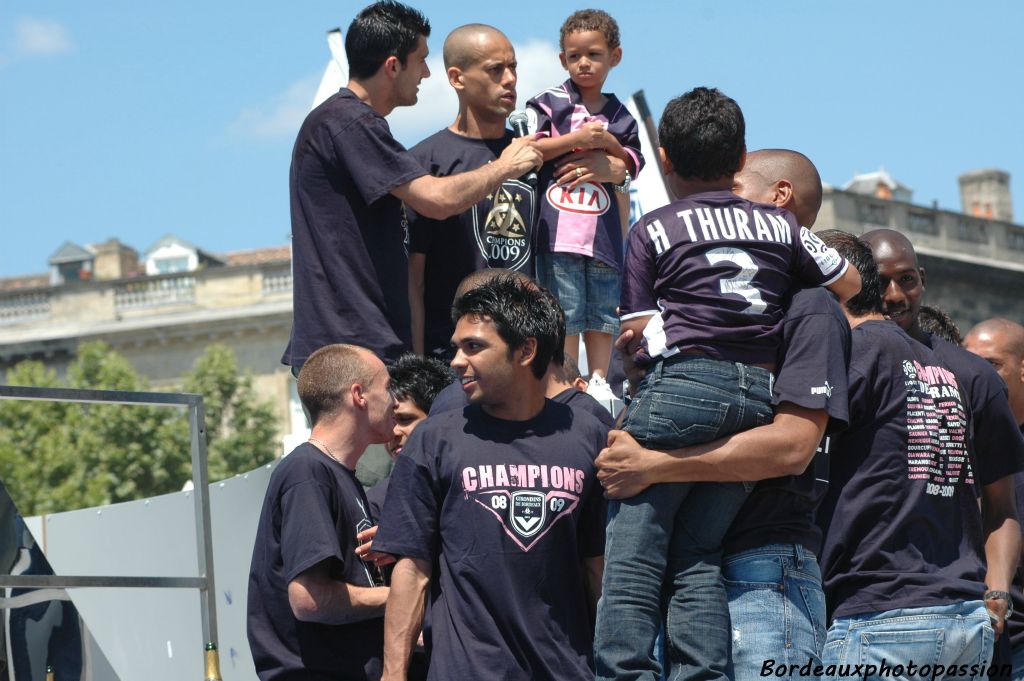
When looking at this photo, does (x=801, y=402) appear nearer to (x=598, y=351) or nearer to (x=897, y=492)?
(x=897, y=492)

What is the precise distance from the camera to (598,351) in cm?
791

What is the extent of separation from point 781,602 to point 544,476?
0.78 m

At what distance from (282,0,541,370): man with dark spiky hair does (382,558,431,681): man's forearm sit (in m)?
1.68

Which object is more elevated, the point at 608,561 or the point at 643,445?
the point at 643,445

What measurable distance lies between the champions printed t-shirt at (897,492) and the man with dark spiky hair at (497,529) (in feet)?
Result: 2.53

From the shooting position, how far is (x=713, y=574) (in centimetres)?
482

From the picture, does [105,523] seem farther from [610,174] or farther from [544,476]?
[544,476]

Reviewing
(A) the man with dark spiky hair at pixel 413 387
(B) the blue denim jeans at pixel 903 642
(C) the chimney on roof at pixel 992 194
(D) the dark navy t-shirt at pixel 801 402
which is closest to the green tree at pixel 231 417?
(C) the chimney on roof at pixel 992 194

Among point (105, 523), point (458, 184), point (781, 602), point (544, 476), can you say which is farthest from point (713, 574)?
point (105, 523)

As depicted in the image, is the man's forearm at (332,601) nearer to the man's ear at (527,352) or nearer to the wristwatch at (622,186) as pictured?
the man's ear at (527,352)

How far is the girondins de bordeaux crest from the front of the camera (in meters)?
7.37

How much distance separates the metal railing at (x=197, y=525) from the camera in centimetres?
608

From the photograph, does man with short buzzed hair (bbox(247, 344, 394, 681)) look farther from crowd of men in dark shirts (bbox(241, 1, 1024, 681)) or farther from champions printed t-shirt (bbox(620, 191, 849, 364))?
champions printed t-shirt (bbox(620, 191, 849, 364))

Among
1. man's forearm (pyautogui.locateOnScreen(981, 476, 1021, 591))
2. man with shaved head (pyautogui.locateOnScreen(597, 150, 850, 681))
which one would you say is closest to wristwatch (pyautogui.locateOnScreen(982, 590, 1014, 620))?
man's forearm (pyautogui.locateOnScreen(981, 476, 1021, 591))
